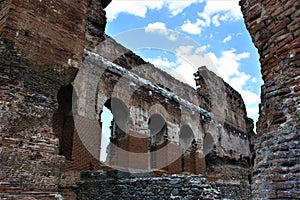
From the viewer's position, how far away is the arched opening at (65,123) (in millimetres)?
7316

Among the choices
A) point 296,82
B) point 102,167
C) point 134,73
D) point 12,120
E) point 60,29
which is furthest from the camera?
point 134,73

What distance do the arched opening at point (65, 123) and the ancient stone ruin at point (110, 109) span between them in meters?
0.03

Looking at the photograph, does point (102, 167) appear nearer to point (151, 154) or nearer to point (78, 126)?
point (78, 126)

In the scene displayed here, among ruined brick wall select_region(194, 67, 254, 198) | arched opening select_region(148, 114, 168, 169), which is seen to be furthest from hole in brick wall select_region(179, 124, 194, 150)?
arched opening select_region(148, 114, 168, 169)

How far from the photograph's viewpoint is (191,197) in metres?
4.37

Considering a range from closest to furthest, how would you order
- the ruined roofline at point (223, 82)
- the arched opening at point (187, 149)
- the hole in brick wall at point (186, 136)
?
the arched opening at point (187, 149) → the hole in brick wall at point (186, 136) → the ruined roofline at point (223, 82)

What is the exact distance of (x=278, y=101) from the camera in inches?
104

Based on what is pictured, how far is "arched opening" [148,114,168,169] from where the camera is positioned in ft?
36.4

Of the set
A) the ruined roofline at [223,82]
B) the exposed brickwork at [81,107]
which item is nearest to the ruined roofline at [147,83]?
the exposed brickwork at [81,107]

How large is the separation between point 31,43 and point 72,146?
11.0 ft

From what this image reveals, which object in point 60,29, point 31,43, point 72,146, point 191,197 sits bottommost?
point 191,197

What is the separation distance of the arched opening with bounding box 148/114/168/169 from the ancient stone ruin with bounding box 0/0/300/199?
45mm

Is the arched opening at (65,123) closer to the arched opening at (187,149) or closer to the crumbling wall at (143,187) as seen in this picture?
the crumbling wall at (143,187)

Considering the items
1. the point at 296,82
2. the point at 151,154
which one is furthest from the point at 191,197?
the point at 151,154
